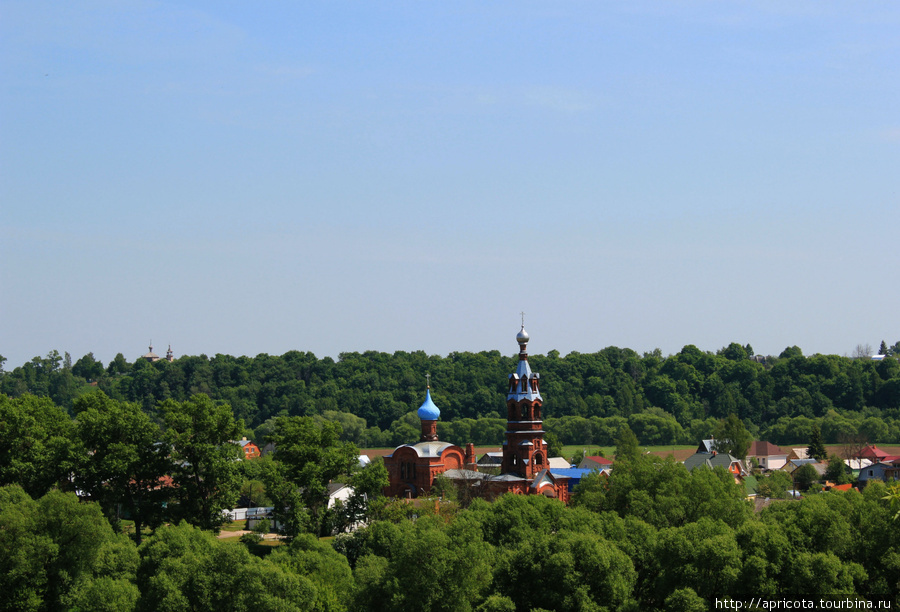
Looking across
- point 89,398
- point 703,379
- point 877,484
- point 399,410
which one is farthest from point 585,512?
point 703,379

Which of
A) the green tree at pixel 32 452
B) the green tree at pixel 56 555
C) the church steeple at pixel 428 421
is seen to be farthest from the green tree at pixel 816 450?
the green tree at pixel 56 555

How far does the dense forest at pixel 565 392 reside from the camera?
140125 mm

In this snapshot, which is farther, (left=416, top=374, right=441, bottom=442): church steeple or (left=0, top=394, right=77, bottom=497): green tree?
(left=416, top=374, right=441, bottom=442): church steeple

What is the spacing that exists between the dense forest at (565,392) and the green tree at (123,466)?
268ft

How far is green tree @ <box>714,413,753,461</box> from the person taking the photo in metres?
107

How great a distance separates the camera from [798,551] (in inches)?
1624

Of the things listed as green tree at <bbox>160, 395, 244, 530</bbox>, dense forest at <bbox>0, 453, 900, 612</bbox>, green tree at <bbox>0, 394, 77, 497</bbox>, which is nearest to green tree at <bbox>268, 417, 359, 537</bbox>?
green tree at <bbox>160, 395, 244, 530</bbox>

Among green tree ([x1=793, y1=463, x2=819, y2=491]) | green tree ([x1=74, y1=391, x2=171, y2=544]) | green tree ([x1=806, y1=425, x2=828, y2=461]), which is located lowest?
green tree ([x1=793, y1=463, x2=819, y2=491])

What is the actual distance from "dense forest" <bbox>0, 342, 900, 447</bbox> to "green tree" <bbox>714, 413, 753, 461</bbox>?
93.3 feet

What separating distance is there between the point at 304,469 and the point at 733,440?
209 ft

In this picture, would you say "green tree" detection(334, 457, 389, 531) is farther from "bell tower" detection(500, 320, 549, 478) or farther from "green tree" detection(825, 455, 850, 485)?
"green tree" detection(825, 455, 850, 485)

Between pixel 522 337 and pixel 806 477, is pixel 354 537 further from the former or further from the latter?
pixel 806 477

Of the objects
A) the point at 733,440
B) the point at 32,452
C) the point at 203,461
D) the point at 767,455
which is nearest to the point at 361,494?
the point at 203,461

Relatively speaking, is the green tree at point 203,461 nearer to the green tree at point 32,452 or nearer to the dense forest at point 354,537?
the dense forest at point 354,537
